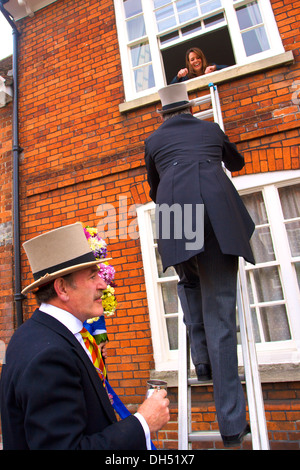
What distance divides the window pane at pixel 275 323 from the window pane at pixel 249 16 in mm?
3412

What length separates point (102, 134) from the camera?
4.56m

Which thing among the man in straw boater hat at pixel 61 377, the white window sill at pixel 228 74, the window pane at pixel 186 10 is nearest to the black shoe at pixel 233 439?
the man in straw boater hat at pixel 61 377

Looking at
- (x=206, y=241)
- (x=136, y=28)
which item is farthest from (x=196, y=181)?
(x=136, y=28)

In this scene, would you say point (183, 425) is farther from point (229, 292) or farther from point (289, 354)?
point (289, 354)

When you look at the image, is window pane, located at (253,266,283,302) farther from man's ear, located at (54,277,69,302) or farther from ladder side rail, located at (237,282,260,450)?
man's ear, located at (54,277,69,302)

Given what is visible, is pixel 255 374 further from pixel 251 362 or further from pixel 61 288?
pixel 61 288

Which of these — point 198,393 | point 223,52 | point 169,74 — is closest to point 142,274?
point 198,393

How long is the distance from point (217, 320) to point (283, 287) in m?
1.96

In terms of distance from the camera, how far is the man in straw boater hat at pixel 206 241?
179 centimetres

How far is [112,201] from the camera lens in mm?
4340

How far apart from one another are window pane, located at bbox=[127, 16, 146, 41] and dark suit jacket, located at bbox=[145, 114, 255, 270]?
3206 millimetres

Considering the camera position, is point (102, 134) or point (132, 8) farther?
point (132, 8)

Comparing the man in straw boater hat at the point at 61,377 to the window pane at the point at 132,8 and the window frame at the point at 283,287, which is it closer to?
the window frame at the point at 283,287

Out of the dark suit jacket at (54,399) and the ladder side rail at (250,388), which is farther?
the ladder side rail at (250,388)
